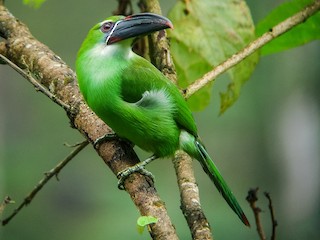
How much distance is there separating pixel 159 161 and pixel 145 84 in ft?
16.1

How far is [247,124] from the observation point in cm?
828

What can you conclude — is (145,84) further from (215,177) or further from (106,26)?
(215,177)

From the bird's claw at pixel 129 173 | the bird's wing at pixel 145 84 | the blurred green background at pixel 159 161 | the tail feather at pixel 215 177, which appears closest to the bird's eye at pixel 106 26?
the bird's wing at pixel 145 84

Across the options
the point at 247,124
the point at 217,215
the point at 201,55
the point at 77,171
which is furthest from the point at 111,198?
the point at 201,55

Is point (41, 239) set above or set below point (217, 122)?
Answer: below

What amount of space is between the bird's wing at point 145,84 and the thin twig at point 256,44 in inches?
3.6

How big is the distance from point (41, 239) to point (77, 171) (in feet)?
3.01

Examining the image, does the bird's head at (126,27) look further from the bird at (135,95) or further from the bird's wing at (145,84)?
the bird's wing at (145,84)

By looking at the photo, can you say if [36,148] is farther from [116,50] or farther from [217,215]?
[116,50]

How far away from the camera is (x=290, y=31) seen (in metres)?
3.02

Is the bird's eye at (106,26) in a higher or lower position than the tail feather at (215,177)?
higher

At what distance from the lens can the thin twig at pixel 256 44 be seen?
2723 millimetres

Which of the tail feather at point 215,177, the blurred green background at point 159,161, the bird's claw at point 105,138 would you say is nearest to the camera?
the bird's claw at point 105,138

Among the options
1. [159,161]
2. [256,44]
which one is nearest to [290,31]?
[256,44]
